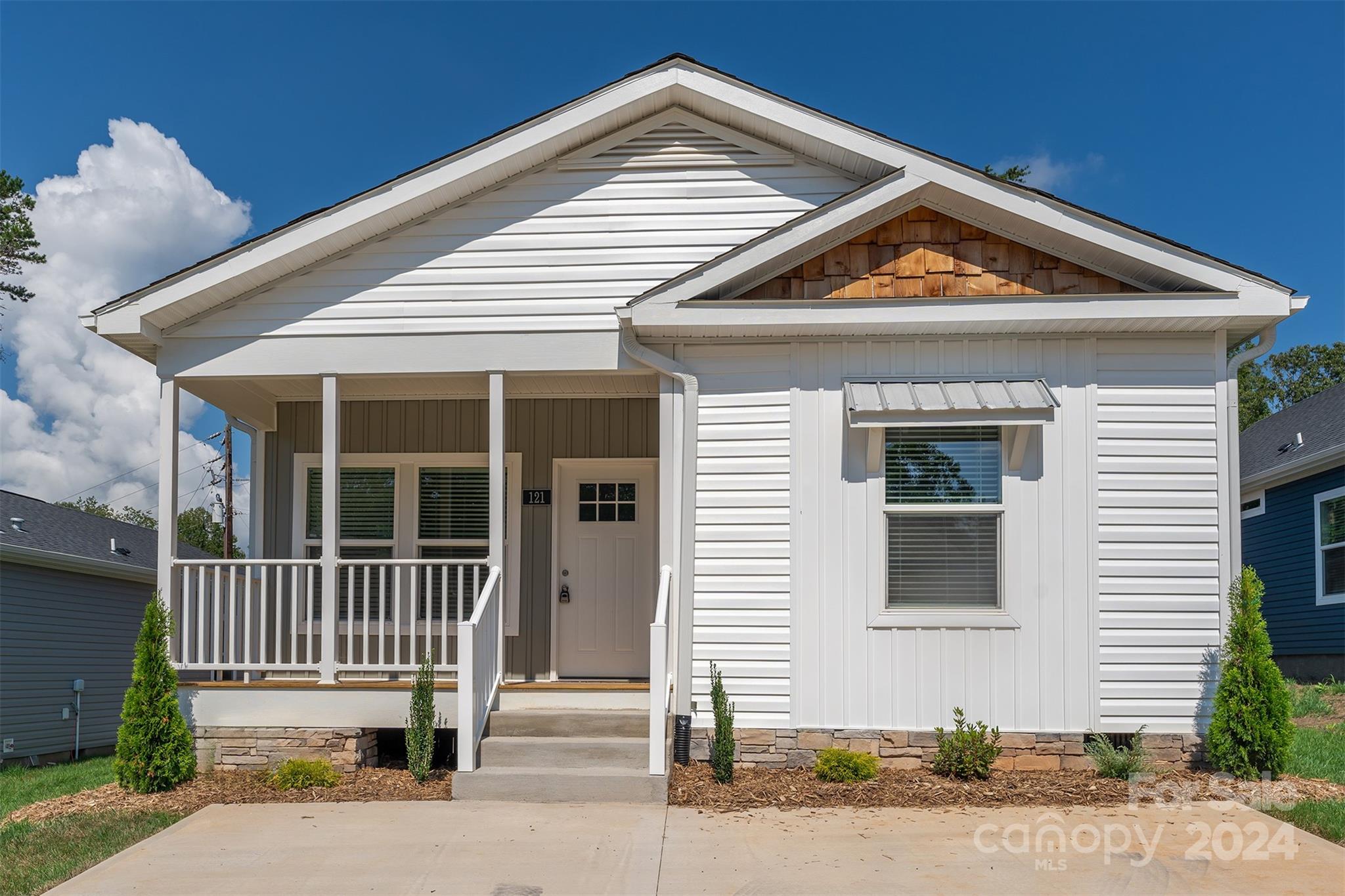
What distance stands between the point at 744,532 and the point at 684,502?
0.49m

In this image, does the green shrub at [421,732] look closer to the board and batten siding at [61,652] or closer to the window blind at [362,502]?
the window blind at [362,502]

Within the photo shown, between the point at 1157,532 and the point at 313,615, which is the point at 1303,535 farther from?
the point at 313,615

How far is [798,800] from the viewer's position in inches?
258

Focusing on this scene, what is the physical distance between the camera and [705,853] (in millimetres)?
5457

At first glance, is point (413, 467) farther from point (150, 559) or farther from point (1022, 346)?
point (150, 559)

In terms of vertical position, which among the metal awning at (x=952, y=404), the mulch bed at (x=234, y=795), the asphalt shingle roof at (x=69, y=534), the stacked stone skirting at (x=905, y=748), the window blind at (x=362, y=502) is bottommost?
the mulch bed at (x=234, y=795)

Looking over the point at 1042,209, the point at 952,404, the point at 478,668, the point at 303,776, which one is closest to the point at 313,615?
the point at 303,776

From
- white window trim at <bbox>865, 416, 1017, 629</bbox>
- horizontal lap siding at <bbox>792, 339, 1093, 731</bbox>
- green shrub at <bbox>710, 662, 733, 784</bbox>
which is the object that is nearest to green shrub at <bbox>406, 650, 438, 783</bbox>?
green shrub at <bbox>710, 662, 733, 784</bbox>

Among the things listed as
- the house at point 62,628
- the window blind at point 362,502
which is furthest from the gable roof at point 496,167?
the house at point 62,628

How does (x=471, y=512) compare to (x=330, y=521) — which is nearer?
(x=330, y=521)

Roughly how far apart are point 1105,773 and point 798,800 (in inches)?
87.4

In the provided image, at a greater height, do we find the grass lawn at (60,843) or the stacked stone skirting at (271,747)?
the stacked stone skirting at (271,747)

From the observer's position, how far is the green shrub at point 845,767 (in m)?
7.03

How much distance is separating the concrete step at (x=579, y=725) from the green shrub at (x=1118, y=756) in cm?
313
